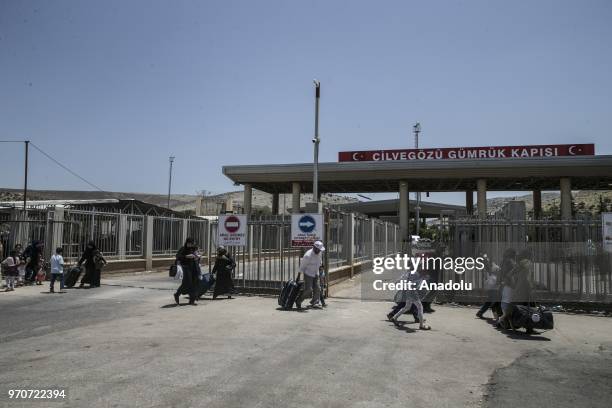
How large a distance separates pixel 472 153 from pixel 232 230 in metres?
24.6

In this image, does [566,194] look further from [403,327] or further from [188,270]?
[188,270]

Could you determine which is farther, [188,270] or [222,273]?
[222,273]

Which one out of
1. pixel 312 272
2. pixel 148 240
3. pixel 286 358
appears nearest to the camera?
pixel 286 358

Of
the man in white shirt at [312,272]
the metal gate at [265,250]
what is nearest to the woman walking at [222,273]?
the metal gate at [265,250]

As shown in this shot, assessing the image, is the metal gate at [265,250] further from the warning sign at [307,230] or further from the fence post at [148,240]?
the fence post at [148,240]

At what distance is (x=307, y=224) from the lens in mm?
13836

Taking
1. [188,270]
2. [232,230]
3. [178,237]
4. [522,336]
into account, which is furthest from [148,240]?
[522,336]

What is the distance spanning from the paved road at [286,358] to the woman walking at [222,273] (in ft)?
5.28

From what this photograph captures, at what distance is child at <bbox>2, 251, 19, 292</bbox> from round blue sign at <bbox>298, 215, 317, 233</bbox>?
8.07 metres

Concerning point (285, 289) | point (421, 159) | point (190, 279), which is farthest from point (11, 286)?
point (421, 159)

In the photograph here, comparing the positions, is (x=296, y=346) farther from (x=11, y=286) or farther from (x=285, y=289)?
(x=11, y=286)

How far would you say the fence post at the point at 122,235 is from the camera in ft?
63.6

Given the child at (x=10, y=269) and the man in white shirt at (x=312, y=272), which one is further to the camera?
the child at (x=10, y=269)

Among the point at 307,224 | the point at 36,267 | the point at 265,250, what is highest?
the point at 307,224
